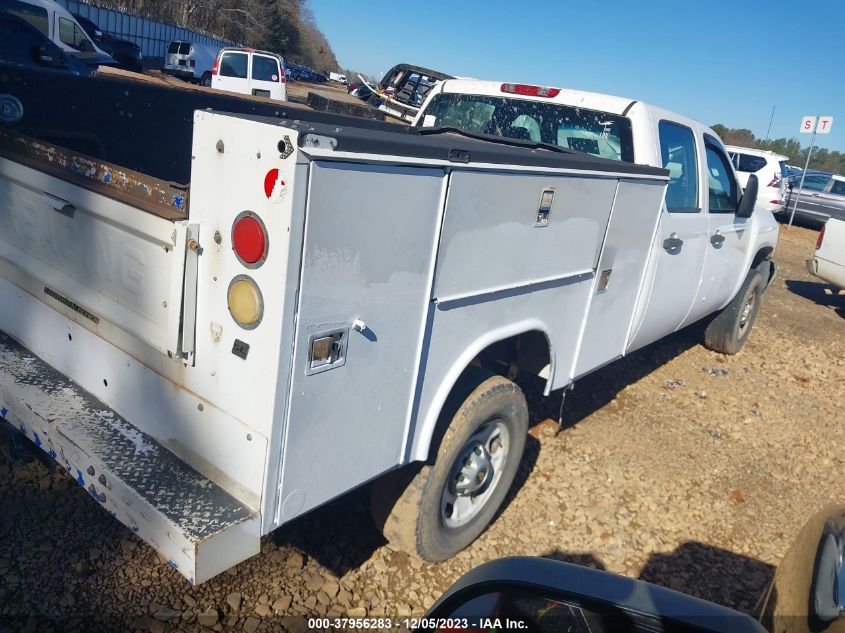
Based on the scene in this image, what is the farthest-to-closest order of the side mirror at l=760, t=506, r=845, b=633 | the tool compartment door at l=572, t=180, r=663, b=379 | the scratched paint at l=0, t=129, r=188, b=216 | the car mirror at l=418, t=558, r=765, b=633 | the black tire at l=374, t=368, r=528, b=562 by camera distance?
the tool compartment door at l=572, t=180, r=663, b=379
the black tire at l=374, t=368, r=528, b=562
the scratched paint at l=0, t=129, r=188, b=216
the side mirror at l=760, t=506, r=845, b=633
the car mirror at l=418, t=558, r=765, b=633

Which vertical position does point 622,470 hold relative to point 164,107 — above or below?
below

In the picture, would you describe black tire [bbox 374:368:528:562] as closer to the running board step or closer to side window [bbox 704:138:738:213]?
the running board step

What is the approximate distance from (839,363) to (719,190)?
3.67m

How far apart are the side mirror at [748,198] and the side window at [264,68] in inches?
644

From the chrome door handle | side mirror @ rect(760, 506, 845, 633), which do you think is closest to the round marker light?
side mirror @ rect(760, 506, 845, 633)

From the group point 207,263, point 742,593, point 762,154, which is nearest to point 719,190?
point 742,593

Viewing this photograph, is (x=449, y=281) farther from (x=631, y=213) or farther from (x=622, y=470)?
(x=622, y=470)

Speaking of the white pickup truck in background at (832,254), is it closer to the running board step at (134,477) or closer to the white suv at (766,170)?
the white suv at (766,170)

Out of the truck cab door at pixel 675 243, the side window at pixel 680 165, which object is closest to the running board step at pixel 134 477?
the truck cab door at pixel 675 243

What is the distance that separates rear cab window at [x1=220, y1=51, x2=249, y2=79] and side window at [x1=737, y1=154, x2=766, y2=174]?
1348 centimetres

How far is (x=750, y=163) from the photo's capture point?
17.2 metres

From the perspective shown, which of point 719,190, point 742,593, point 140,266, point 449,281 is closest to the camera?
point 140,266

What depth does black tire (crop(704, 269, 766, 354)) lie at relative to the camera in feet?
21.5

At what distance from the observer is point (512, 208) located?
2.64m
